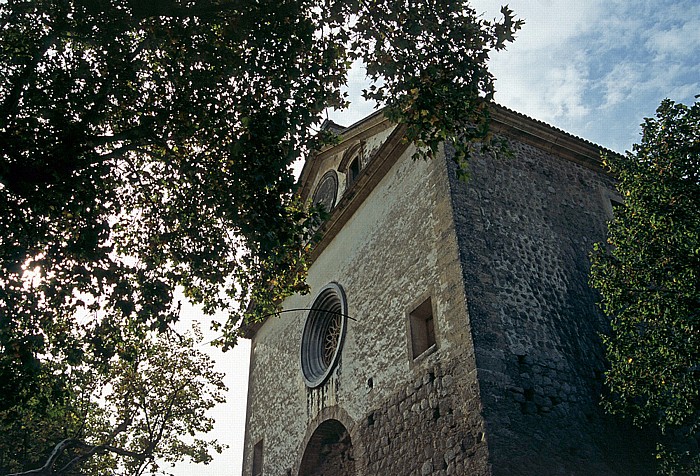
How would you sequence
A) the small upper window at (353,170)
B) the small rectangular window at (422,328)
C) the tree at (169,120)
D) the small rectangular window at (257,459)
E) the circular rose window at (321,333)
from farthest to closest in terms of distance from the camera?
the small rectangular window at (257,459) → the small upper window at (353,170) → the circular rose window at (321,333) → the small rectangular window at (422,328) → the tree at (169,120)

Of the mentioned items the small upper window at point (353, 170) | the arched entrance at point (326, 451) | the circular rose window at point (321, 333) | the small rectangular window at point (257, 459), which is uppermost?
the small upper window at point (353, 170)

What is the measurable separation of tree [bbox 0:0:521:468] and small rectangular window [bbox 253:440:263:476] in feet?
23.8

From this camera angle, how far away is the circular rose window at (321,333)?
39.4ft

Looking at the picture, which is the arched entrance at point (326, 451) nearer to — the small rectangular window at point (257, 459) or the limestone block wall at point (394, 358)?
the limestone block wall at point (394, 358)

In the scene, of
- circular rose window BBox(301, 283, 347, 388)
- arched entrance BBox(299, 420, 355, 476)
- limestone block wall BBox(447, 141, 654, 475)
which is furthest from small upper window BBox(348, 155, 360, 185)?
arched entrance BBox(299, 420, 355, 476)

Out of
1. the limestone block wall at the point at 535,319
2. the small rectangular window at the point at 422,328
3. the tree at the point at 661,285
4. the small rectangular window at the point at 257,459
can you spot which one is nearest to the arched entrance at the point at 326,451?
the small rectangular window at the point at 257,459

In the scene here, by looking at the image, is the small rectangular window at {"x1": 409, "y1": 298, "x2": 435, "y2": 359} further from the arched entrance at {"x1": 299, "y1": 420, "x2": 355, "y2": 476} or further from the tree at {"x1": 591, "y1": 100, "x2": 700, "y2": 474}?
the arched entrance at {"x1": 299, "y1": 420, "x2": 355, "y2": 476}

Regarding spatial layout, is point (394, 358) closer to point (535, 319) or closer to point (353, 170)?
point (535, 319)

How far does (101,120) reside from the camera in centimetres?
713

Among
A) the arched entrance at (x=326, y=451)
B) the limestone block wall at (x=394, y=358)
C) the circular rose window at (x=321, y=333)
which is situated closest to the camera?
the limestone block wall at (x=394, y=358)

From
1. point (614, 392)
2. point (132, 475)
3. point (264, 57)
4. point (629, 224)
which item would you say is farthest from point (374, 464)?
point (132, 475)

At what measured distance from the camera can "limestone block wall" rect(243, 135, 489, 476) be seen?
25.1 ft

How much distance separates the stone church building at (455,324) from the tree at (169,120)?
213 cm

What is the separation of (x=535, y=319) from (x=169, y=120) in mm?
5789
